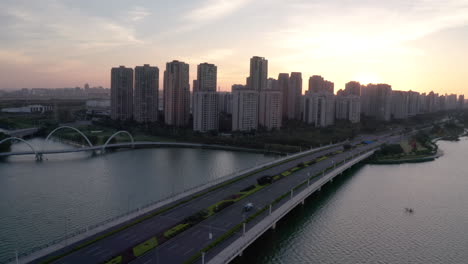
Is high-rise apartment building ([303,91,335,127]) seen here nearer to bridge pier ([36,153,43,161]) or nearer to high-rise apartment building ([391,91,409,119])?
high-rise apartment building ([391,91,409,119])

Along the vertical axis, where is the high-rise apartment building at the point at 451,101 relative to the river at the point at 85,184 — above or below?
above

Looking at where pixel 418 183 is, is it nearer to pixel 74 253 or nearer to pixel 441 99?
pixel 74 253

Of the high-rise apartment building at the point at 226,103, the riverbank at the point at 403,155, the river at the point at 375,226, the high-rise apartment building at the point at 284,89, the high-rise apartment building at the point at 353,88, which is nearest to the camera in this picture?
the river at the point at 375,226

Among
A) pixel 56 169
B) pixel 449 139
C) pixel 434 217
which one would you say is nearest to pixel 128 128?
pixel 56 169

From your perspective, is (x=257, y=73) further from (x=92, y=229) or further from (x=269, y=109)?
(x=92, y=229)

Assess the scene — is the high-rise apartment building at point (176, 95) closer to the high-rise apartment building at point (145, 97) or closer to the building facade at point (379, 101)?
the high-rise apartment building at point (145, 97)

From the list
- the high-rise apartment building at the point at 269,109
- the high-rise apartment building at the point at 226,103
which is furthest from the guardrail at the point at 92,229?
the high-rise apartment building at the point at 226,103
